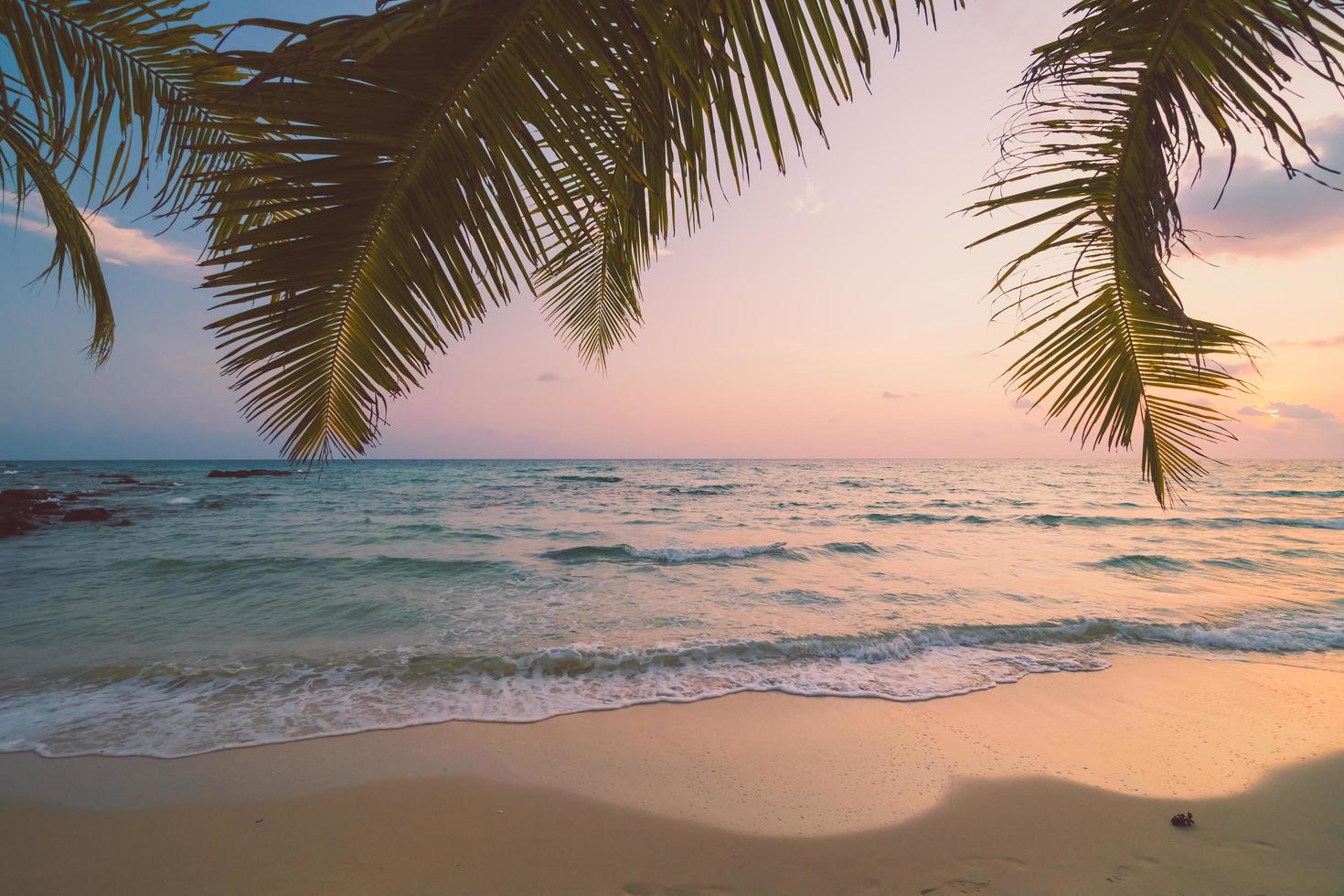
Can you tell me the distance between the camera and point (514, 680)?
5.89m

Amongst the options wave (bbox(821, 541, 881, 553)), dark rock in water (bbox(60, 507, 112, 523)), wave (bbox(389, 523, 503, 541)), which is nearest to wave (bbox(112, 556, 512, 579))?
wave (bbox(389, 523, 503, 541))

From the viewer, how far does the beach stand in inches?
121

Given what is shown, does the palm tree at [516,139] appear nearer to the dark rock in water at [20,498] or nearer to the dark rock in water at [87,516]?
the dark rock in water at [87,516]

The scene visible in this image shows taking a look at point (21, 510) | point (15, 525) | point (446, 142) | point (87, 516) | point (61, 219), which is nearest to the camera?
point (446, 142)

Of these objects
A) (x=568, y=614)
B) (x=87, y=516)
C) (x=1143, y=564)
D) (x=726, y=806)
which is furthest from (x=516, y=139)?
(x=87, y=516)

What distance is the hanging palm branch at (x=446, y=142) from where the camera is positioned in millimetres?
1167

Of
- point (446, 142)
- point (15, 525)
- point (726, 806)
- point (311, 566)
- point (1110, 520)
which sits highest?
point (446, 142)

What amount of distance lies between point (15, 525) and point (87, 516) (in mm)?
2869

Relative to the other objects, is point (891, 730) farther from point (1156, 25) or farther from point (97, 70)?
point (97, 70)

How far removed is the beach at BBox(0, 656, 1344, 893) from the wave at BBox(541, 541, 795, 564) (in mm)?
7728

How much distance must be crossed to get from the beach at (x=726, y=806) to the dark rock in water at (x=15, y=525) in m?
17.5

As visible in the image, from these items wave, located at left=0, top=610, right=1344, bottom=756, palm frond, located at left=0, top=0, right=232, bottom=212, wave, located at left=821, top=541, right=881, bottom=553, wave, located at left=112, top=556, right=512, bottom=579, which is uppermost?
palm frond, located at left=0, top=0, right=232, bottom=212

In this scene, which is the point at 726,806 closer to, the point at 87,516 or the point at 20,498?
the point at 87,516

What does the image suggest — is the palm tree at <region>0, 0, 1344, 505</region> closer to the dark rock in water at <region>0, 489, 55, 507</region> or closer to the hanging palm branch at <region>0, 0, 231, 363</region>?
the hanging palm branch at <region>0, 0, 231, 363</region>
